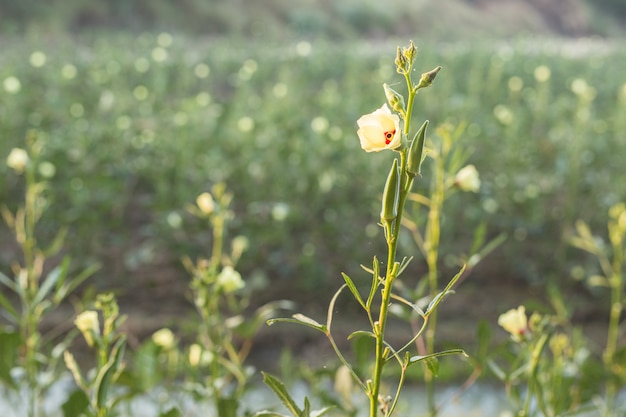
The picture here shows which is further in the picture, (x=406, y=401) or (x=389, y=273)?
(x=406, y=401)

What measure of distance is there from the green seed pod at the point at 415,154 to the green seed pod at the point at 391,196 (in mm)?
24

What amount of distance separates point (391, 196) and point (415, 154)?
0.05 m

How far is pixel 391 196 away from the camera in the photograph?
0.87 meters

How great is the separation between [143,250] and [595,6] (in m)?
21.1

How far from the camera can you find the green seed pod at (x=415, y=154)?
88 centimetres

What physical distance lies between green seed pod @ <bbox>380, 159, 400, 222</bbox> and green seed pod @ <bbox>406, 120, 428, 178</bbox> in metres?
0.02

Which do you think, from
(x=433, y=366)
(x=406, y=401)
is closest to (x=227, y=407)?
(x=433, y=366)

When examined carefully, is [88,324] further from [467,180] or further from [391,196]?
[467,180]

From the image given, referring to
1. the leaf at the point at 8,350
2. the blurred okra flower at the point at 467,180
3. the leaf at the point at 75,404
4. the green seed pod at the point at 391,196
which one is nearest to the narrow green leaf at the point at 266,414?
the green seed pod at the point at 391,196

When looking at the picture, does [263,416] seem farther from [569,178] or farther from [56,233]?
[569,178]

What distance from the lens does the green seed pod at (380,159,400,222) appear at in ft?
2.82

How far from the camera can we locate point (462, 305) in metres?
3.99

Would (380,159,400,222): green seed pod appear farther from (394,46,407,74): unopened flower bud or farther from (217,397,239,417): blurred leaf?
(217,397,239,417): blurred leaf

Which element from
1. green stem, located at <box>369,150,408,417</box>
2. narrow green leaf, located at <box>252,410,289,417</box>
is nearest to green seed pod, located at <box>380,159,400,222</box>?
green stem, located at <box>369,150,408,417</box>
